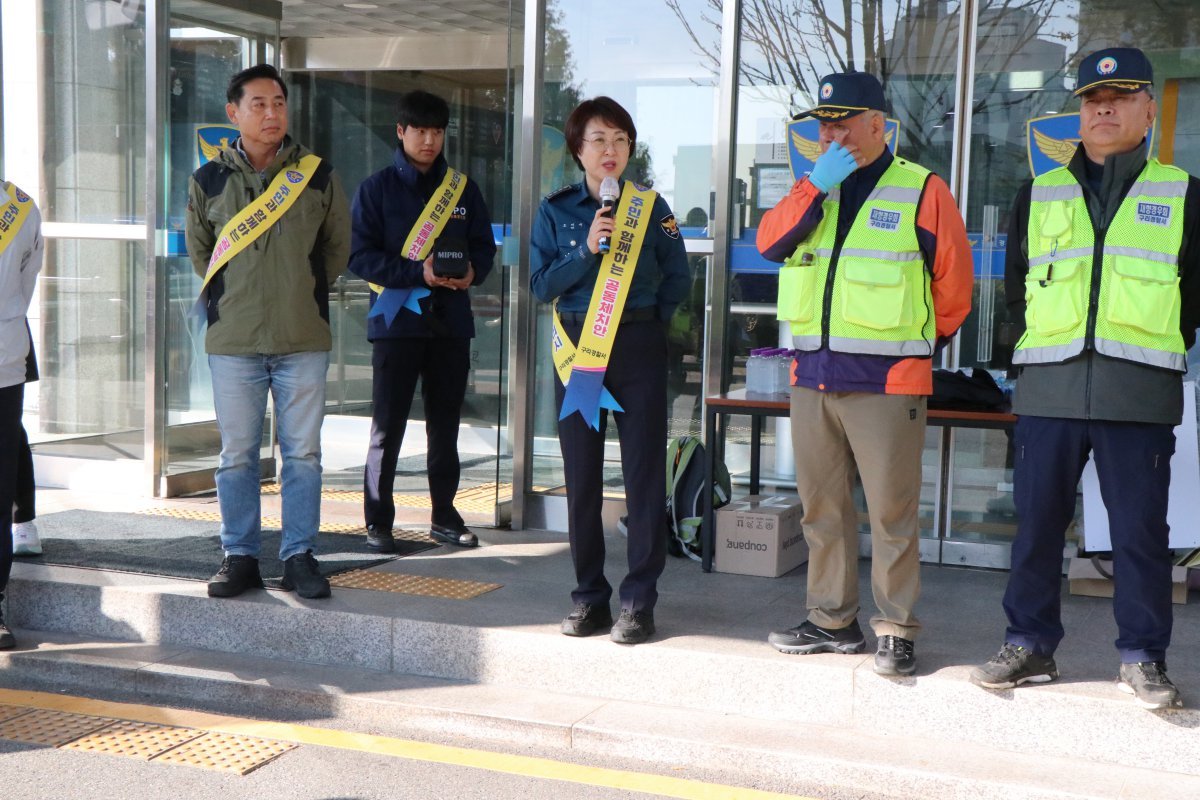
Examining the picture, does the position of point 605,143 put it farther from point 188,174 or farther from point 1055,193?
point 188,174

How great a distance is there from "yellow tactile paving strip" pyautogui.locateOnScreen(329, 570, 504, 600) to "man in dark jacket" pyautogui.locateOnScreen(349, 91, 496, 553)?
51 centimetres

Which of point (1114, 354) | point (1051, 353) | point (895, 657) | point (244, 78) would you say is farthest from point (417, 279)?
point (1114, 354)

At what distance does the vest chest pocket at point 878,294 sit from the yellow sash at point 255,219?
2.23 meters

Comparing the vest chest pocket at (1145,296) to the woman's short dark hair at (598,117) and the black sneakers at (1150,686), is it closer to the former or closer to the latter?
the black sneakers at (1150,686)

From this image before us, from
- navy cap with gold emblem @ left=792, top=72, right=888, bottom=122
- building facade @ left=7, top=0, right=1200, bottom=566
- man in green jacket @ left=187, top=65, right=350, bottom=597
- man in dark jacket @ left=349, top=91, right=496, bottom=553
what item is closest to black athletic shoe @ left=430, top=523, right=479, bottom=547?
man in dark jacket @ left=349, top=91, right=496, bottom=553

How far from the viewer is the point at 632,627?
448 cm

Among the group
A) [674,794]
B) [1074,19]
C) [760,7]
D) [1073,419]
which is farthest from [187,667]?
[1074,19]

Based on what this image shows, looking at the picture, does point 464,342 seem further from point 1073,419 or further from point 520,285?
point 1073,419

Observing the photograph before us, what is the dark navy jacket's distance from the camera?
19.0 ft

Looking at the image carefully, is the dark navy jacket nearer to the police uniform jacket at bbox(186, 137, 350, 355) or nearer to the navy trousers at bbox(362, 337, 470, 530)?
the navy trousers at bbox(362, 337, 470, 530)

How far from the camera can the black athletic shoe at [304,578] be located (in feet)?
16.4

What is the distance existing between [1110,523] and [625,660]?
1624 mm

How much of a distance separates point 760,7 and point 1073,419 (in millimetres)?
3049

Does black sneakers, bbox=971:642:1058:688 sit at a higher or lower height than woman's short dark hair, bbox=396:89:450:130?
lower
